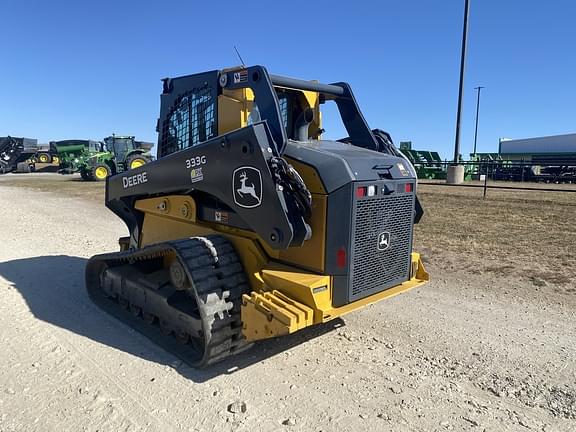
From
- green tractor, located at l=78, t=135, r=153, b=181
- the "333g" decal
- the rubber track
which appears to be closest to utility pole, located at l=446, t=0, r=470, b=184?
green tractor, located at l=78, t=135, r=153, b=181

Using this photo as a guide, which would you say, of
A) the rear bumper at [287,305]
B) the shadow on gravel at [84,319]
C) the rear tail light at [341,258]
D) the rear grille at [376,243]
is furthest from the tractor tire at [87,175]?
the rear tail light at [341,258]

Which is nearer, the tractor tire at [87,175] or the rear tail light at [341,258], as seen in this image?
the rear tail light at [341,258]

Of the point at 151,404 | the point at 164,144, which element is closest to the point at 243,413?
the point at 151,404

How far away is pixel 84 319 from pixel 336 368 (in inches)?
101

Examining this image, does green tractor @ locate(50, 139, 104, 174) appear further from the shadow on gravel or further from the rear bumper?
the rear bumper

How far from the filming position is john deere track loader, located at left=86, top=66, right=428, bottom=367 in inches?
130

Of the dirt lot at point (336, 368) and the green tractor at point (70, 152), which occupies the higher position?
the green tractor at point (70, 152)

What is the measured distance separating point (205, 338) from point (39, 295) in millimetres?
2831

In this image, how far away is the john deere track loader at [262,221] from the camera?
3297mm

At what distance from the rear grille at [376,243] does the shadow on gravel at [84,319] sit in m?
0.85

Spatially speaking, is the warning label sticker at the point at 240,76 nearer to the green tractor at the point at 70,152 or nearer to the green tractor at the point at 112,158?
the green tractor at the point at 112,158

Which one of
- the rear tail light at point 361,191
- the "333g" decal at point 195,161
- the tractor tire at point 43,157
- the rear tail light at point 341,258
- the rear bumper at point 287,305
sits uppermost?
the tractor tire at point 43,157

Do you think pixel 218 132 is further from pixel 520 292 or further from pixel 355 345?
pixel 520 292

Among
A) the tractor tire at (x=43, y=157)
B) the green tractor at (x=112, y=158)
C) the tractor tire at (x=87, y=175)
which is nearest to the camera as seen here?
the green tractor at (x=112, y=158)
